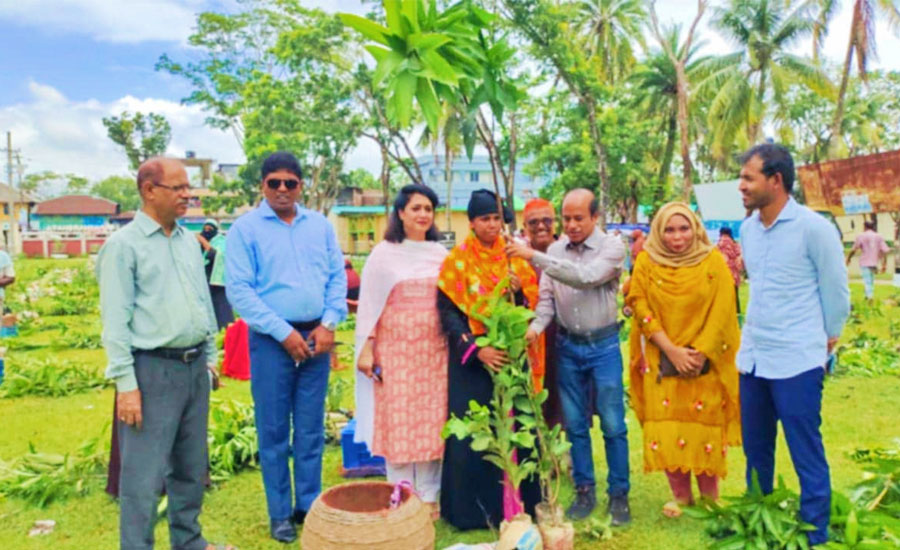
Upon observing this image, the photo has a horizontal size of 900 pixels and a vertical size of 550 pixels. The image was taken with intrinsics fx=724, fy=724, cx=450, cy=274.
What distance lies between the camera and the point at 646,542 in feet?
11.8

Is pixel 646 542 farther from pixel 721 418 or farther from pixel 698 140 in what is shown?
pixel 698 140

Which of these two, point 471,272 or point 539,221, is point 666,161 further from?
point 471,272

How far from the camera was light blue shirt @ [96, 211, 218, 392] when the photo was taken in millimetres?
2896

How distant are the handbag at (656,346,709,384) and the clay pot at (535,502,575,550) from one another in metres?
0.93

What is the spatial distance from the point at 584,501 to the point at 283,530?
1.60 meters

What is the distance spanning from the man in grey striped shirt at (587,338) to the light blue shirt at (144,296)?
5.44 feet

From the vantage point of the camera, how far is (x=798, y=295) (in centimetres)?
317

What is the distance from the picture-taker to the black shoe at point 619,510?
3.81 m

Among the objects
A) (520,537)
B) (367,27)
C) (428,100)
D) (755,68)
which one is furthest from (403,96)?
(755,68)

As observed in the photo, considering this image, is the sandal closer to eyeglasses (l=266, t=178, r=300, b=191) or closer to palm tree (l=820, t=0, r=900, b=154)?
eyeglasses (l=266, t=178, r=300, b=191)

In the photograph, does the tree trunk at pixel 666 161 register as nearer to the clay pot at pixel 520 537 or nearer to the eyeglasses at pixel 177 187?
the clay pot at pixel 520 537

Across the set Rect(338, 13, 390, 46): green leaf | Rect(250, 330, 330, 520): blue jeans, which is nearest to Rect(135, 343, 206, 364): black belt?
Rect(250, 330, 330, 520): blue jeans

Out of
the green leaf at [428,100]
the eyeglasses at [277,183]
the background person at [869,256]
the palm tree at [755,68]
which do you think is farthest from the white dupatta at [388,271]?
the palm tree at [755,68]

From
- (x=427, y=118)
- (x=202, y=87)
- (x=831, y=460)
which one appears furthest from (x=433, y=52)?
(x=202, y=87)
